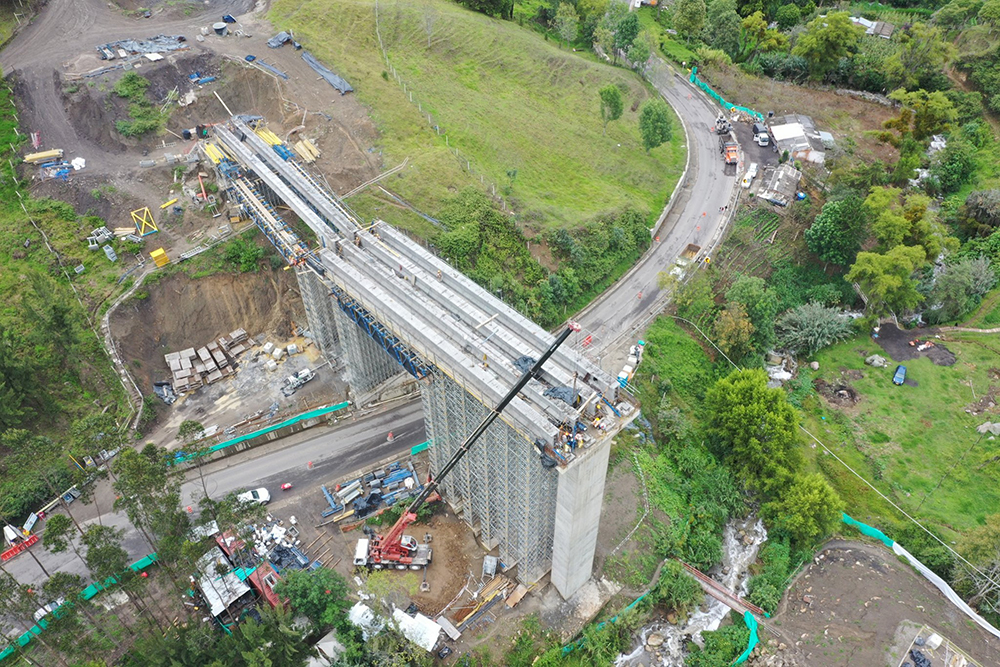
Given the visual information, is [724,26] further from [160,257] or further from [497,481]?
[497,481]

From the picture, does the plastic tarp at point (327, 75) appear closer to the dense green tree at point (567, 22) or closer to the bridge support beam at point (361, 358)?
the bridge support beam at point (361, 358)

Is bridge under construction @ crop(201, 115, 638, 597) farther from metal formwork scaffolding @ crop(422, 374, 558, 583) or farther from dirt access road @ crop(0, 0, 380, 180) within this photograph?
dirt access road @ crop(0, 0, 380, 180)

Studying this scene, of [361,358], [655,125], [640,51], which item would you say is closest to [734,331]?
[655,125]

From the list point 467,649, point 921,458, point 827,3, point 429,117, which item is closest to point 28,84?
point 429,117

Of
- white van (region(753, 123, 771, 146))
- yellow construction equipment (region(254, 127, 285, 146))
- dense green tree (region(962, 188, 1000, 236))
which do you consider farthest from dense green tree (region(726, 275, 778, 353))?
yellow construction equipment (region(254, 127, 285, 146))

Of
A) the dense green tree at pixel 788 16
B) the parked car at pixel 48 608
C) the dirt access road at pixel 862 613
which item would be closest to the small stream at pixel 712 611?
the dirt access road at pixel 862 613

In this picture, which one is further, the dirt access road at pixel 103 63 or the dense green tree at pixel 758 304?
the dirt access road at pixel 103 63
